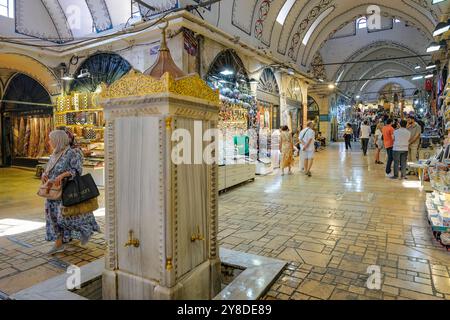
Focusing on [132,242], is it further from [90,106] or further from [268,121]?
[268,121]

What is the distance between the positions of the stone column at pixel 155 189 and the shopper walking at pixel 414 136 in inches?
311

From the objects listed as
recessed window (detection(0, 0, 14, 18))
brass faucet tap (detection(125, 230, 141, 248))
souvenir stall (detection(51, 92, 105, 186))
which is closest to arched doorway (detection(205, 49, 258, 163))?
souvenir stall (detection(51, 92, 105, 186))

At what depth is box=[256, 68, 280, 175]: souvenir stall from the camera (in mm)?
10539

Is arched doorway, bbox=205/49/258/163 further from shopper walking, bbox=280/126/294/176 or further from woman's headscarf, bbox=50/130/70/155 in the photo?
woman's headscarf, bbox=50/130/70/155

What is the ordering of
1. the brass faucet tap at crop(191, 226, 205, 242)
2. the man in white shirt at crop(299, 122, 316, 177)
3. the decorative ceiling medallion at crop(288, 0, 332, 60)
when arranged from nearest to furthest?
1. the brass faucet tap at crop(191, 226, 205, 242)
2. the man in white shirt at crop(299, 122, 316, 177)
3. the decorative ceiling medallion at crop(288, 0, 332, 60)

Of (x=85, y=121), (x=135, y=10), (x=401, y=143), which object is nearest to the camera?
(x=401, y=143)

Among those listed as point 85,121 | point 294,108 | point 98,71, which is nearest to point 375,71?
point 294,108

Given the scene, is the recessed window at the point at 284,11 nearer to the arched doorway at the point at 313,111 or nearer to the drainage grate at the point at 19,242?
the drainage grate at the point at 19,242

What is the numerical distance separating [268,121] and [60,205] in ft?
29.9

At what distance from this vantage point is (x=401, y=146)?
755 cm

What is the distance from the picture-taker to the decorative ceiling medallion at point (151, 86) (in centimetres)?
214

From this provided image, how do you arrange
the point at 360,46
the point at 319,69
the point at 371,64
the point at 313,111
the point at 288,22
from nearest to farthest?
the point at 288,22 < the point at 319,69 < the point at 360,46 < the point at 313,111 < the point at 371,64

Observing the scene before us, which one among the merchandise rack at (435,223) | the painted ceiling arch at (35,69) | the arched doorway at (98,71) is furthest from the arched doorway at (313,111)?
the merchandise rack at (435,223)
